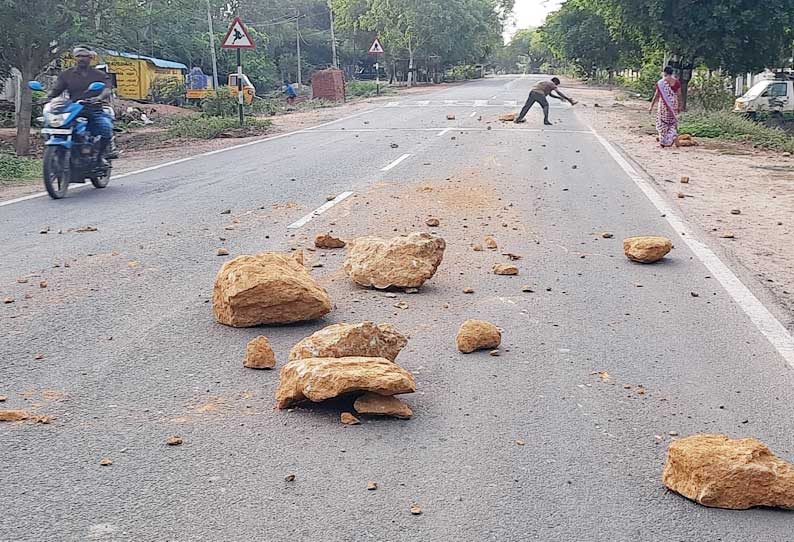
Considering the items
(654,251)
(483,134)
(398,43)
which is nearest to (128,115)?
(483,134)

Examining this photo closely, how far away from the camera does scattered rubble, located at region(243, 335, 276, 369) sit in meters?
5.04

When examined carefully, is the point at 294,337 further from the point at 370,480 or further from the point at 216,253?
the point at 216,253

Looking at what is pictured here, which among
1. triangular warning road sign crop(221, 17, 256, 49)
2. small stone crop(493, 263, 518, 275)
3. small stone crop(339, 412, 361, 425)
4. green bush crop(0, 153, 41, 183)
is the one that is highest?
triangular warning road sign crop(221, 17, 256, 49)

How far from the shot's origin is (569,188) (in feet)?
40.5

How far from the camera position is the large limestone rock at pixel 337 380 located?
4309 millimetres

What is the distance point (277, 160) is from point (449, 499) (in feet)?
41.8

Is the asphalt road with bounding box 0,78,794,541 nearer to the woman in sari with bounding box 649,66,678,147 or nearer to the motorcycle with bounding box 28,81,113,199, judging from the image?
the motorcycle with bounding box 28,81,113,199

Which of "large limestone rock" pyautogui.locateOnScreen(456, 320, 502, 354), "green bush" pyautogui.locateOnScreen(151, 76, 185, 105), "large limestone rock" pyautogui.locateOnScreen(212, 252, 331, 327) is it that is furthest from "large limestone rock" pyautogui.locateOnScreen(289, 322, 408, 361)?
"green bush" pyautogui.locateOnScreen(151, 76, 185, 105)

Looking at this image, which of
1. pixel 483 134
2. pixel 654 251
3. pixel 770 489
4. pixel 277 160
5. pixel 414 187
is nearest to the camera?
pixel 770 489

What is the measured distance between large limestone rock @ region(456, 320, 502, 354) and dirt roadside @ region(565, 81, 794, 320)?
2.13 m

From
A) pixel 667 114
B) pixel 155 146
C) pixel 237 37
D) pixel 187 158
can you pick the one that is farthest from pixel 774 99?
pixel 187 158

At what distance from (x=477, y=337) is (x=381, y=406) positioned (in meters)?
1.16

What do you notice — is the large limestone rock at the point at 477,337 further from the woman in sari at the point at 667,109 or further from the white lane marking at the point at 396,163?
the woman in sari at the point at 667,109

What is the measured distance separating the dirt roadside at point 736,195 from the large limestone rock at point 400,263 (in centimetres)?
249
